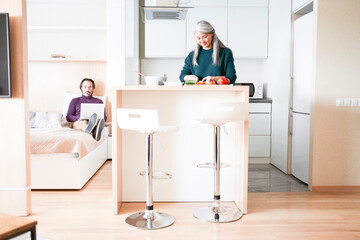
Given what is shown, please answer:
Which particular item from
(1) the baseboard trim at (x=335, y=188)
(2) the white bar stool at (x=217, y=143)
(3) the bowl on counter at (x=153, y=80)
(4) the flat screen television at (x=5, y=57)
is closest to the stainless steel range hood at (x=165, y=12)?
(3) the bowl on counter at (x=153, y=80)

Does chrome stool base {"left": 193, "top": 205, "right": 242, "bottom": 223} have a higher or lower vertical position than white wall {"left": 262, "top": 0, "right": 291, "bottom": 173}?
lower

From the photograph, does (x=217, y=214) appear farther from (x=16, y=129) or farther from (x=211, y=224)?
(x=16, y=129)

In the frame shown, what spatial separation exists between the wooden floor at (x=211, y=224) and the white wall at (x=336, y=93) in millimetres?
280

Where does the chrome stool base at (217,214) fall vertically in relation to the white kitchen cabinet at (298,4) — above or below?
below

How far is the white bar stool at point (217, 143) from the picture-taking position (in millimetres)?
2666

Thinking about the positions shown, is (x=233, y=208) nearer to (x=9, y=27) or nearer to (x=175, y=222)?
(x=175, y=222)

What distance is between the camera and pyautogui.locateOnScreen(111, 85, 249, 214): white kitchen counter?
327 centimetres

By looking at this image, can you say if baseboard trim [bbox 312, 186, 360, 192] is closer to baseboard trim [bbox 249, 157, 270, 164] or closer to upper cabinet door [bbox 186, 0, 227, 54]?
baseboard trim [bbox 249, 157, 270, 164]

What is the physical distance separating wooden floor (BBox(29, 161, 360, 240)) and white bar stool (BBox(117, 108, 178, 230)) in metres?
0.08

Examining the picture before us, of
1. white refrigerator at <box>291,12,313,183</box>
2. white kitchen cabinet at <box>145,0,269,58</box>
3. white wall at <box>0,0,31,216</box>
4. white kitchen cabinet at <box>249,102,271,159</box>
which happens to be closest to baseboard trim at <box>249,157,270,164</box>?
white kitchen cabinet at <box>249,102,271,159</box>

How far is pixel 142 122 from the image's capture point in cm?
261

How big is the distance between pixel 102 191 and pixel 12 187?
3.13 ft

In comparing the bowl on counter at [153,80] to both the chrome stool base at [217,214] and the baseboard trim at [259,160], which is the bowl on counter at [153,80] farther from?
the baseboard trim at [259,160]

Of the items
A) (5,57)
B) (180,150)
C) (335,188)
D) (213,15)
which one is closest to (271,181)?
(335,188)
